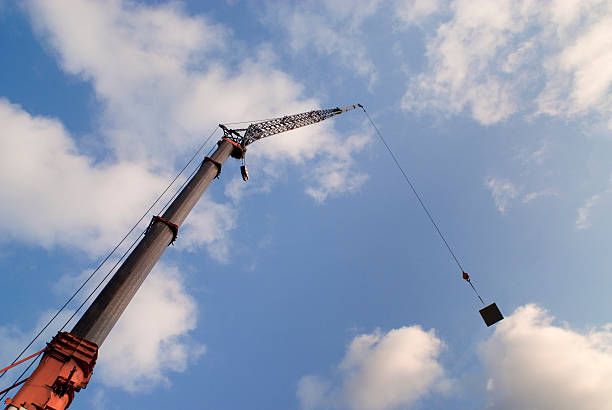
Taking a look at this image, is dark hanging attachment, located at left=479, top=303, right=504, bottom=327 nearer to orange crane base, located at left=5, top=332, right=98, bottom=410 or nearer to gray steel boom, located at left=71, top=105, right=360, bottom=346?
gray steel boom, located at left=71, top=105, right=360, bottom=346

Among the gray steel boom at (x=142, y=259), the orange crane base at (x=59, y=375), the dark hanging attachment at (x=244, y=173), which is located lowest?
the orange crane base at (x=59, y=375)

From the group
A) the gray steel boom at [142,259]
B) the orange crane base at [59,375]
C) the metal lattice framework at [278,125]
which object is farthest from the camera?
the metal lattice framework at [278,125]

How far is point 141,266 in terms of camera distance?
1600 cm

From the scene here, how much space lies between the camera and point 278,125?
3866 centimetres

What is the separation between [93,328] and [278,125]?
96.9 feet

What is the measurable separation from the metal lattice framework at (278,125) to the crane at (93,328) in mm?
10023

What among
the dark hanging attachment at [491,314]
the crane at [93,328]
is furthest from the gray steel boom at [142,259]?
the dark hanging attachment at [491,314]

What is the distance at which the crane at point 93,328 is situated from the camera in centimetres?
1147

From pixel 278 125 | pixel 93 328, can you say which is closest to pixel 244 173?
pixel 278 125

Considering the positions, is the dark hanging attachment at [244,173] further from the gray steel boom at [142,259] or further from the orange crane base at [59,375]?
the orange crane base at [59,375]

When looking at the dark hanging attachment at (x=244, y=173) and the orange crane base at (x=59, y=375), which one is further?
the dark hanging attachment at (x=244, y=173)

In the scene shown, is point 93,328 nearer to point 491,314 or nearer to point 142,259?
point 142,259

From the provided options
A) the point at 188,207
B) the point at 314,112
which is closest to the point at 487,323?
the point at 188,207

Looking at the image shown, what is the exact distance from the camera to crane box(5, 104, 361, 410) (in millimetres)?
11469
